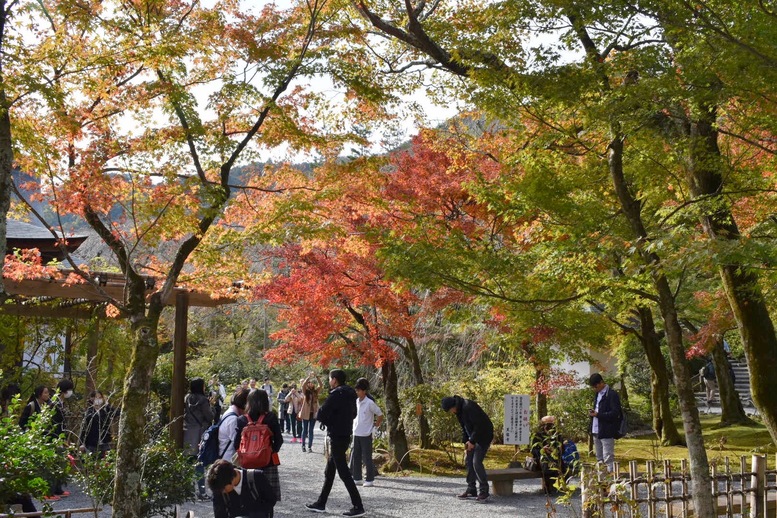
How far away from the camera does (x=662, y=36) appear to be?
7152 millimetres

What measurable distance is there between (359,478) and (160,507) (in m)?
4.71

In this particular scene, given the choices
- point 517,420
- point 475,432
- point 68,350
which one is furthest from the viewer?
point 68,350

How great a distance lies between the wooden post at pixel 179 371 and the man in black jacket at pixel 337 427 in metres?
2.63

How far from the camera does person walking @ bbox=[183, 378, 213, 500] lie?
9109 mm

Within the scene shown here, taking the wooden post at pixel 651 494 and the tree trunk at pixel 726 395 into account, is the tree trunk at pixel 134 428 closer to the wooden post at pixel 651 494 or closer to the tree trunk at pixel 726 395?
the wooden post at pixel 651 494

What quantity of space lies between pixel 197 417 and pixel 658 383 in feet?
35.0

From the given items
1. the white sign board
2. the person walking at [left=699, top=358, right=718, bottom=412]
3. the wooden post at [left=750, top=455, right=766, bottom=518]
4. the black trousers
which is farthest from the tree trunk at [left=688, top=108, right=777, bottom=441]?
the person walking at [left=699, top=358, right=718, bottom=412]

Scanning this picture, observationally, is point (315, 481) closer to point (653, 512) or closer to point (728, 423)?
point (653, 512)

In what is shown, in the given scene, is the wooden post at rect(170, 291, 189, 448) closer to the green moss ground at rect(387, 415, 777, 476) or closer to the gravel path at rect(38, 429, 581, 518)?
the gravel path at rect(38, 429, 581, 518)

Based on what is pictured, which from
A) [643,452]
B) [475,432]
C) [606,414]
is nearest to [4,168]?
[475,432]

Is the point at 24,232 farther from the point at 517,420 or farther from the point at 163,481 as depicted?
the point at 517,420

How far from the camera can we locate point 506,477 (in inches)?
386

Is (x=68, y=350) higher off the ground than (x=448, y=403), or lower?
higher

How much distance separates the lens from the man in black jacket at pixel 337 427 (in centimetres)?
844
